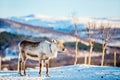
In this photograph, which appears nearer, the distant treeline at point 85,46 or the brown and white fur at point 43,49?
the brown and white fur at point 43,49

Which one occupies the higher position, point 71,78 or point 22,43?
point 22,43

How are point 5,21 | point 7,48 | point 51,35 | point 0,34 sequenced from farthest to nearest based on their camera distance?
point 5,21 < point 51,35 < point 0,34 < point 7,48

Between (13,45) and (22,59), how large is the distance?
9929cm

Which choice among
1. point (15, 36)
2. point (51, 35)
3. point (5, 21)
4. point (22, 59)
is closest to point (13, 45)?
point (15, 36)

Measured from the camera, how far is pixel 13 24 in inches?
6772

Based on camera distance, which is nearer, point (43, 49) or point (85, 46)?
point (43, 49)

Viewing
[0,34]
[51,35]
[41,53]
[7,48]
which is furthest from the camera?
[51,35]

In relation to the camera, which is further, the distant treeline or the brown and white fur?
the distant treeline

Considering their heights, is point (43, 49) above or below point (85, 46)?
above

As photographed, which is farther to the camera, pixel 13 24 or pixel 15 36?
pixel 13 24

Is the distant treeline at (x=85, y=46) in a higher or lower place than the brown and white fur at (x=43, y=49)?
lower

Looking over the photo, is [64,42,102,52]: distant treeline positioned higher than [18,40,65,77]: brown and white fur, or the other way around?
[18,40,65,77]: brown and white fur

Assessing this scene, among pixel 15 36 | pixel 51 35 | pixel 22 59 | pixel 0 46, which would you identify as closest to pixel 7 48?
pixel 0 46

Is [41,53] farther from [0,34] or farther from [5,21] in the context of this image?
[5,21]
